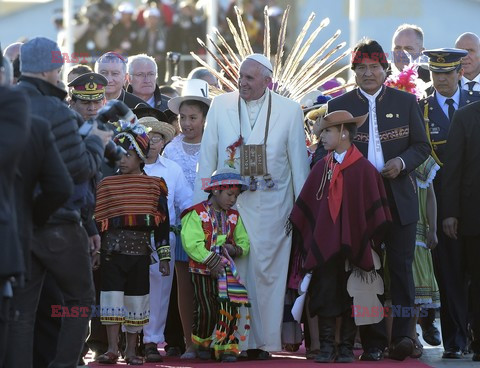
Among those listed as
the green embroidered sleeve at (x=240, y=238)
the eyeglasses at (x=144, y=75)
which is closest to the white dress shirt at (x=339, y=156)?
the green embroidered sleeve at (x=240, y=238)

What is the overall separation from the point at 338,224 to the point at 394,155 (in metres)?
0.77

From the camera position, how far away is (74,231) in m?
8.20

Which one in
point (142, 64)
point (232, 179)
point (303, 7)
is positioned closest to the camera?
point (232, 179)

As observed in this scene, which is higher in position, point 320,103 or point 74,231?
point 320,103

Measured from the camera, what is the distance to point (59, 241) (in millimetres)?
8094

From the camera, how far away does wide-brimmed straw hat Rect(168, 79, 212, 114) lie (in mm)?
11836

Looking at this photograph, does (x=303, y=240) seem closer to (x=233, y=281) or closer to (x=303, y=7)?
(x=233, y=281)

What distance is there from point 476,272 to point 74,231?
3.98 meters

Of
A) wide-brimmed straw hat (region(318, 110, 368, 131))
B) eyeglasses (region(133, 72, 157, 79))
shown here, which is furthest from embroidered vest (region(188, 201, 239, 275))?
eyeglasses (region(133, 72, 157, 79))

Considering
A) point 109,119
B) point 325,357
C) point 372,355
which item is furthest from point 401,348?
point 109,119

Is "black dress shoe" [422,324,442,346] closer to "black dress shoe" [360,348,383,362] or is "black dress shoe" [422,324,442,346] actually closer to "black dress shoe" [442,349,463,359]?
"black dress shoe" [442,349,463,359]

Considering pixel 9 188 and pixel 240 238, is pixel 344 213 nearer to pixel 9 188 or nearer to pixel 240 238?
pixel 240 238

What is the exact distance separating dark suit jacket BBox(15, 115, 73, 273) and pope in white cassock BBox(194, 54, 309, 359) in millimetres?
3459

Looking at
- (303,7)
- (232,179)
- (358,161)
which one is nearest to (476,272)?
(358,161)
